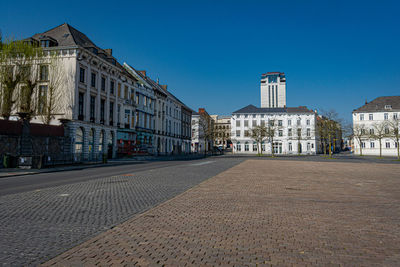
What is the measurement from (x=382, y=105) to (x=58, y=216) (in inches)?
3128

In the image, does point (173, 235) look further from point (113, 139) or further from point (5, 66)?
point (113, 139)

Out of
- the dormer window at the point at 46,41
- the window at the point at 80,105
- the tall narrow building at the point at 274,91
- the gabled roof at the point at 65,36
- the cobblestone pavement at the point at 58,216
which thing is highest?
the tall narrow building at the point at 274,91

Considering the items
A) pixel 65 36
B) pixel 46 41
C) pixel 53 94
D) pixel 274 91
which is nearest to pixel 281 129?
pixel 65 36

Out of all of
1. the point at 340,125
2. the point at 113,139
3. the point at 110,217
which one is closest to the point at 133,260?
the point at 110,217

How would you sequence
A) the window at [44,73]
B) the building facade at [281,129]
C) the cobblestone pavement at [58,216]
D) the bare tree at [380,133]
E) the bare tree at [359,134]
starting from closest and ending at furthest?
the cobblestone pavement at [58,216] → the window at [44,73] → the bare tree at [380,133] → the bare tree at [359,134] → the building facade at [281,129]

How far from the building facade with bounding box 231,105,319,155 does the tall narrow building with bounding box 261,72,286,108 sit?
74302 millimetres

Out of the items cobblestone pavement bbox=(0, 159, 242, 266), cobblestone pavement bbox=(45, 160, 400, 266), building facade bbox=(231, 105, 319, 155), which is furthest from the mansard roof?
cobblestone pavement bbox=(0, 159, 242, 266)

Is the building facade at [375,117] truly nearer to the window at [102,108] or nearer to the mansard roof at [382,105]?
the mansard roof at [382,105]

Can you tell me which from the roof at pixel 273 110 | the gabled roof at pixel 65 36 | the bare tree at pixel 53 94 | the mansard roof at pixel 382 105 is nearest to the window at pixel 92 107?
the bare tree at pixel 53 94

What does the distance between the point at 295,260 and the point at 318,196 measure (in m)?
5.83

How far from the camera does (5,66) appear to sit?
27812 mm

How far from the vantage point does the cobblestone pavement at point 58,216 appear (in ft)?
13.7

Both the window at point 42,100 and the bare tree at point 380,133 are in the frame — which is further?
the bare tree at point 380,133

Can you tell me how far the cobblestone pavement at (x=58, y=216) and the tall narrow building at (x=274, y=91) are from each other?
152074 millimetres
